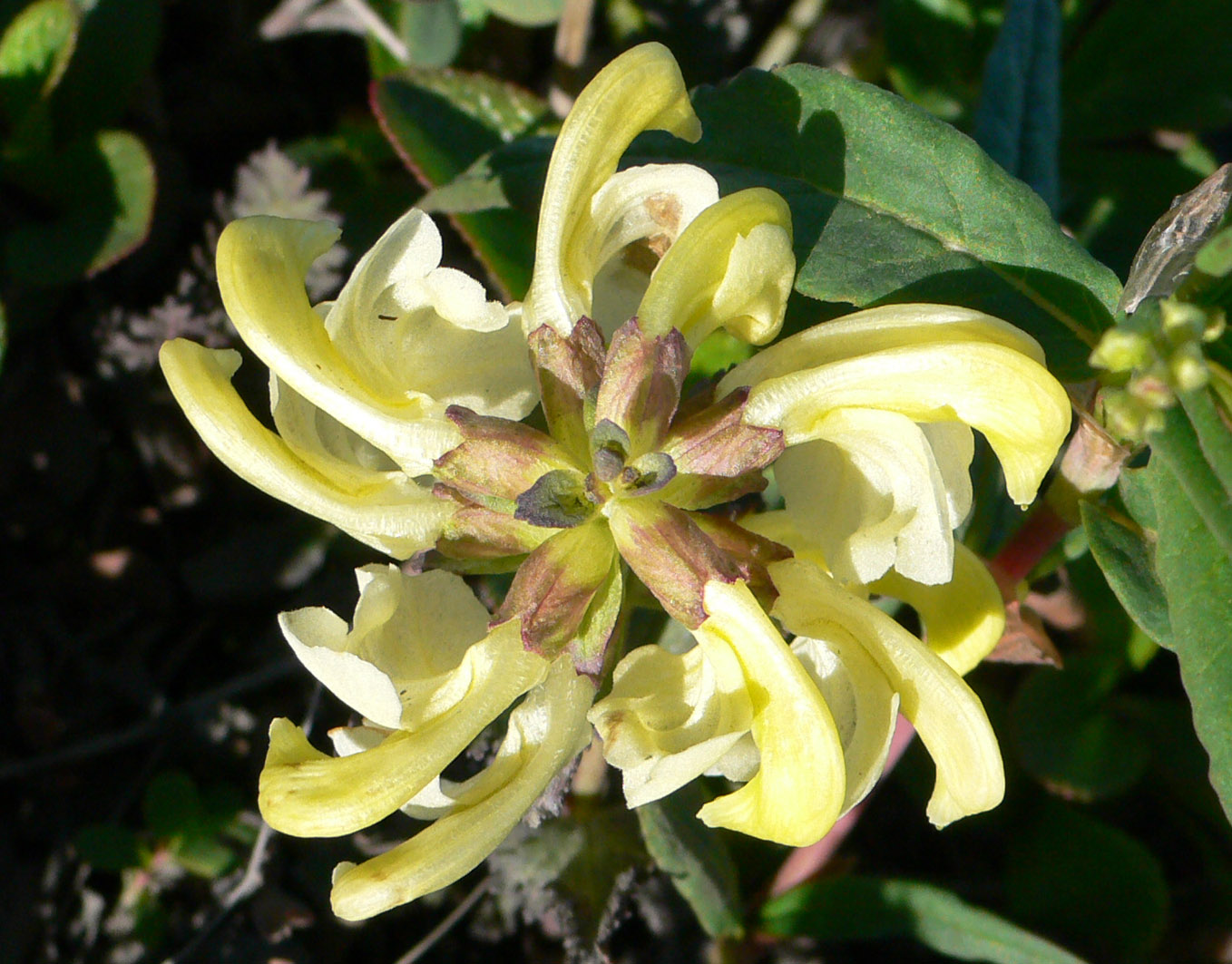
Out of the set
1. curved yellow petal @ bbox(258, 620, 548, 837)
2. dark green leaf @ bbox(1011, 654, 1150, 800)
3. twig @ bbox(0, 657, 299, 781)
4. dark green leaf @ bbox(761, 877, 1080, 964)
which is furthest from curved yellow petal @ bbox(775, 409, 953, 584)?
twig @ bbox(0, 657, 299, 781)

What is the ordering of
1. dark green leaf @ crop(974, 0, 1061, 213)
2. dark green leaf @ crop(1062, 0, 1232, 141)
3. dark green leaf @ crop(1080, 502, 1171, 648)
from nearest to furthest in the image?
dark green leaf @ crop(1080, 502, 1171, 648)
dark green leaf @ crop(974, 0, 1061, 213)
dark green leaf @ crop(1062, 0, 1232, 141)

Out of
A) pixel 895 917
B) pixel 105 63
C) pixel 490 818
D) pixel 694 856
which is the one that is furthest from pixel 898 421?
pixel 105 63

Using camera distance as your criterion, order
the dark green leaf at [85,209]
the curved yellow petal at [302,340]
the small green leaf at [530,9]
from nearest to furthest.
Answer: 1. the curved yellow petal at [302,340]
2. the dark green leaf at [85,209]
3. the small green leaf at [530,9]

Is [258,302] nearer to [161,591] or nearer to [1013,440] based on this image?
[1013,440]

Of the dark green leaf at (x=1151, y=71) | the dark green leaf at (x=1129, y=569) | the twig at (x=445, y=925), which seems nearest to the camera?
the dark green leaf at (x=1129, y=569)

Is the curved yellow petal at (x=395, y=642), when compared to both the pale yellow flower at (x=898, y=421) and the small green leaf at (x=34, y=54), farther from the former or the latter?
the small green leaf at (x=34, y=54)

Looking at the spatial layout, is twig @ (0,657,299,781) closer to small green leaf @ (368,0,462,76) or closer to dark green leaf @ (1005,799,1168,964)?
small green leaf @ (368,0,462,76)

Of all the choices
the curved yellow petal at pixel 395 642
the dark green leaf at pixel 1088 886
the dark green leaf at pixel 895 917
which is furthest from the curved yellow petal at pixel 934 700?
the dark green leaf at pixel 1088 886

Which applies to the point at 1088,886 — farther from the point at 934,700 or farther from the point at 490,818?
the point at 490,818
